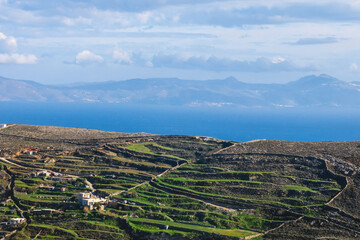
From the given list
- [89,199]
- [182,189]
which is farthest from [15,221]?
[182,189]

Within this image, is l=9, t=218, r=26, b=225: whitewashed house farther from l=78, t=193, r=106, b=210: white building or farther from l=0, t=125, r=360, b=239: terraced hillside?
l=78, t=193, r=106, b=210: white building

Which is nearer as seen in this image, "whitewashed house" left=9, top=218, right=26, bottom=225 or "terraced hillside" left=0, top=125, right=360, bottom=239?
"terraced hillside" left=0, top=125, right=360, bottom=239

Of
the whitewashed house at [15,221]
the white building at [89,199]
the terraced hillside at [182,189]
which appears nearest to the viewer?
the terraced hillside at [182,189]

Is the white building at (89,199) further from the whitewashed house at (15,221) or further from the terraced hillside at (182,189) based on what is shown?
the whitewashed house at (15,221)

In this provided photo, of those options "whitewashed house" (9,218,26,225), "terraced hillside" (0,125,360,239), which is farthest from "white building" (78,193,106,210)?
"whitewashed house" (9,218,26,225)

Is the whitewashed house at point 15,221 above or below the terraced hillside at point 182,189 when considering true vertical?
below

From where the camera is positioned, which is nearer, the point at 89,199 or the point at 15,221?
the point at 15,221

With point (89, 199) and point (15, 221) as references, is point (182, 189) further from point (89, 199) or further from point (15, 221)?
point (15, 221)

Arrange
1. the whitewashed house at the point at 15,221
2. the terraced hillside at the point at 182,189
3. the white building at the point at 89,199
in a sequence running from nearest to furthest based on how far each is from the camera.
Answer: the terraced hillside at the point at 182,189
the whitewashed house at the point at 15,221
the white building at the point at 89,199

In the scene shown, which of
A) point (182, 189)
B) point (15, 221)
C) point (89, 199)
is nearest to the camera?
point (15, 221)

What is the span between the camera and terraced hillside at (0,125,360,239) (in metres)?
56.4

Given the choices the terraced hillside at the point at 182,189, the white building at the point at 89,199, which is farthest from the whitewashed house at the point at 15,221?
the white building at the point at 89,199

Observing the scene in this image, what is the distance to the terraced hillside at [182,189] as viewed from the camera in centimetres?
5641

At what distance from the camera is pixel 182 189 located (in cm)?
6650
